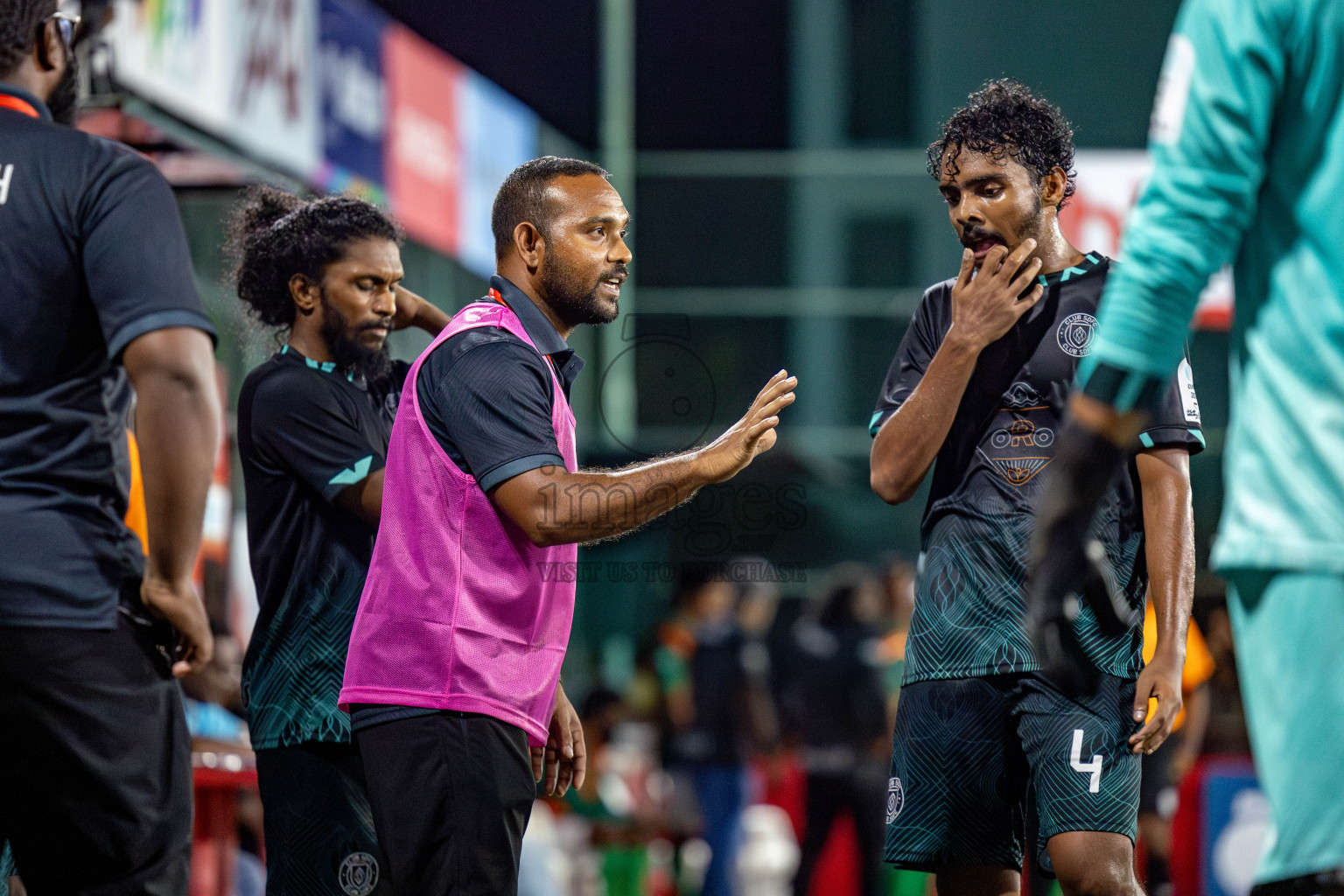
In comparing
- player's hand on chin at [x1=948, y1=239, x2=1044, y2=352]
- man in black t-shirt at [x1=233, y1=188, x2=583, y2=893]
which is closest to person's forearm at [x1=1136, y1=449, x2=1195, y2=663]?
player's hand on chin at [x1=948, y1=239, x2=1044, y2=352]

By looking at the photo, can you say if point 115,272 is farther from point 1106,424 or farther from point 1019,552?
point 1019,552

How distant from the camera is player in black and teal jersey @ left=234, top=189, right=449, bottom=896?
398 centimetres

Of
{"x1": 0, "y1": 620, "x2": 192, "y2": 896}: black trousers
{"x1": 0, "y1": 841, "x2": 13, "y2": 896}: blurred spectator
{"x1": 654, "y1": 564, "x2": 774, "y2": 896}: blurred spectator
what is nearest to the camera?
{"x1": 0, "y1": 620, "x2": 192, "y2": 896}: black trousers

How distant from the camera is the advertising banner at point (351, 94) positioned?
11.5m

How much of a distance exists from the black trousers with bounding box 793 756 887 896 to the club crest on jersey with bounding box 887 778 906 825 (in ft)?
19.1

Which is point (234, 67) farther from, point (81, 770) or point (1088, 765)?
point (1088, 765)

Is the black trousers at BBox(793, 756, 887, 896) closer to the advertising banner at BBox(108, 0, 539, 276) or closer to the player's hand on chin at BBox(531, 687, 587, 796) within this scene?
the advertising banner at BBox(108, 0, 539, 276)

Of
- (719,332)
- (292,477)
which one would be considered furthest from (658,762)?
(719,332)

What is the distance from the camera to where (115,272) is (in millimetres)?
2971

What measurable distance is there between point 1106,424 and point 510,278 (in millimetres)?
1788

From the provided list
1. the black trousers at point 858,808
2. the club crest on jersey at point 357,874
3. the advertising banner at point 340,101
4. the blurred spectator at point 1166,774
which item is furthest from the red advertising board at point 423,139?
the club crest on jersey at point 357,874

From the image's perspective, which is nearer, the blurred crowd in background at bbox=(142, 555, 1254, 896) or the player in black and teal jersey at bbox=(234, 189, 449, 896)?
the player in black and teal jersey at bbox=(234, 189, 449, 896)

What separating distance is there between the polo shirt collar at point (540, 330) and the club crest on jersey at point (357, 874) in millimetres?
1354

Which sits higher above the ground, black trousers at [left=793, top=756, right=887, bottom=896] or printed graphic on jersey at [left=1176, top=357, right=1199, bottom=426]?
printed graphic on jersey at [left=1176, top=357, right=1199, bottom=426]
